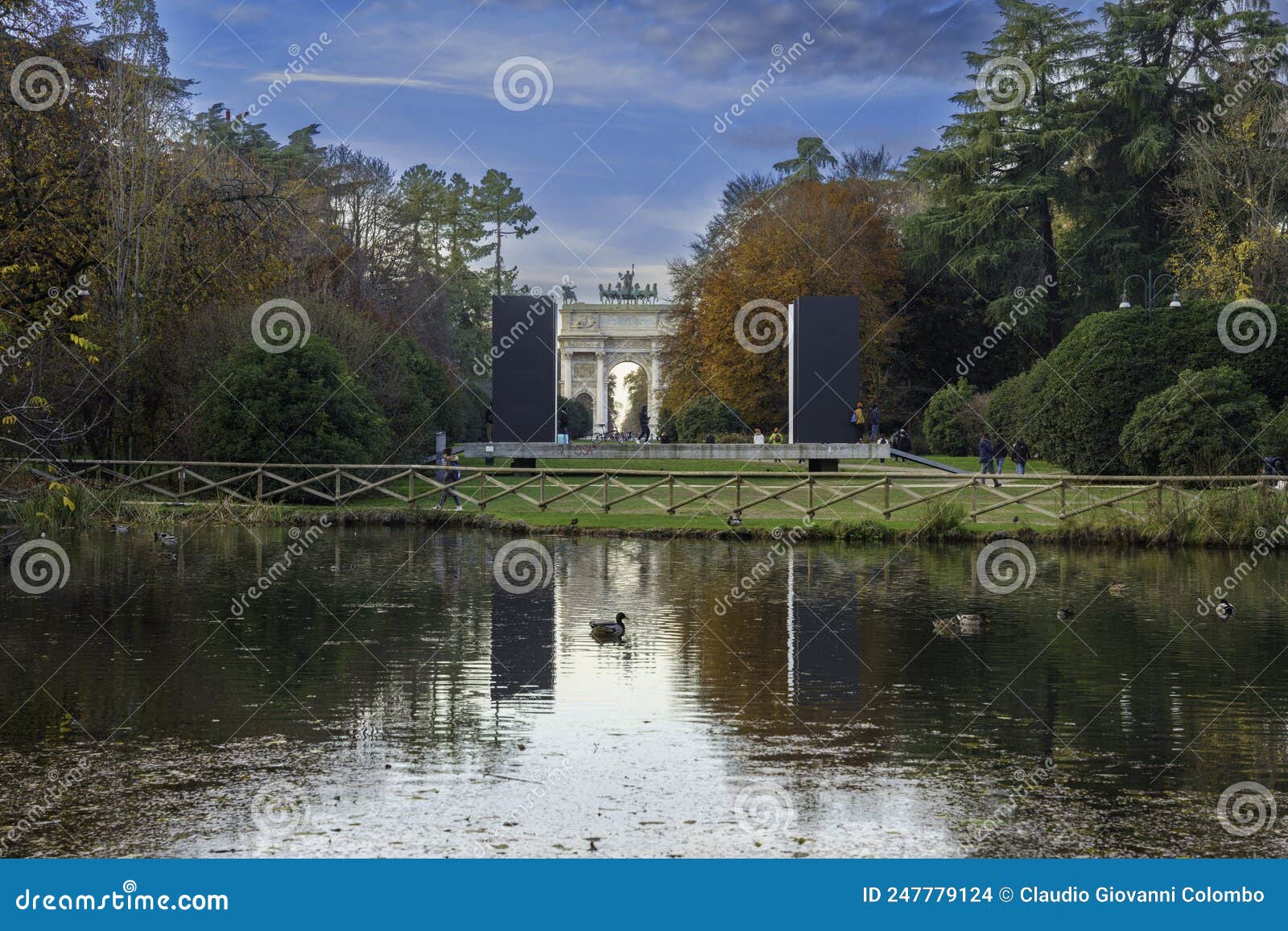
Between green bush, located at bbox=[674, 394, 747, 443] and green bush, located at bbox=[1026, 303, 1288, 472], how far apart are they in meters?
15.4

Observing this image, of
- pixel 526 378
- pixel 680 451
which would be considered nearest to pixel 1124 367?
pixel 680 451

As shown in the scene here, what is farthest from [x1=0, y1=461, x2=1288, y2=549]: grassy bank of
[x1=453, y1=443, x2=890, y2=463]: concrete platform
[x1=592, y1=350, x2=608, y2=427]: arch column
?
[x1=592, y1=350, x2=608, y2=427]: arch column

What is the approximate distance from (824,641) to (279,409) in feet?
66.8

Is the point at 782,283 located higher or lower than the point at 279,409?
higher

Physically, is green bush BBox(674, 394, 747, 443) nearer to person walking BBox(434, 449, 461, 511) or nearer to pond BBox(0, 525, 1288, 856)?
person walking BBox(434, 449, 461, 511)

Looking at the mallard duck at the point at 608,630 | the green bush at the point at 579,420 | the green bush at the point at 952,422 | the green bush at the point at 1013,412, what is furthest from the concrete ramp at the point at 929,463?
the green bush at the point at 579,420

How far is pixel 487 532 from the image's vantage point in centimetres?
2523

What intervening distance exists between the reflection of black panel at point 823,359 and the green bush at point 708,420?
42.1 ft

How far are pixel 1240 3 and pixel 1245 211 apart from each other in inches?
351

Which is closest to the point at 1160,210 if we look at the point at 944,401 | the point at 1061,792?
the point at 944,401

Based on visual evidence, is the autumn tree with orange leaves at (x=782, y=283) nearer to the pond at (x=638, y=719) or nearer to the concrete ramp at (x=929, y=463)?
the concrete ramp at (x=929, y=463)

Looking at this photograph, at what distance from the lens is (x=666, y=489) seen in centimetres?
3112

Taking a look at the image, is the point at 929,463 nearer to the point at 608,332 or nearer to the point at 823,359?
the point at 823,359

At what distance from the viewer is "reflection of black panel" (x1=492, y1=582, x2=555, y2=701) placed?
1048cm
